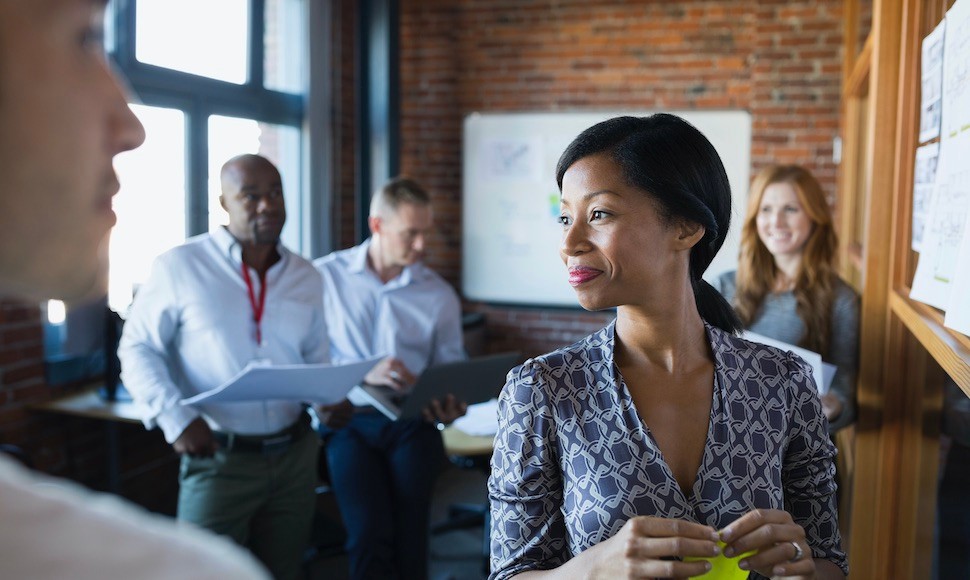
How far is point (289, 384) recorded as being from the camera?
103 inches

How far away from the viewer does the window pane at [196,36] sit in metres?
4.34

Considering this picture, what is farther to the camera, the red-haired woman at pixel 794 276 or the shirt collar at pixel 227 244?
the shirt collar at pixel 227 244


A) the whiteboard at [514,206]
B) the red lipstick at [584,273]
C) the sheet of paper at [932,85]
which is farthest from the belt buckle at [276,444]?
the whiteboard at [514,206]

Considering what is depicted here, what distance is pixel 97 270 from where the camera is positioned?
1.16ft

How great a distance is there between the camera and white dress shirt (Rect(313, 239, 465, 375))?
3561 mm

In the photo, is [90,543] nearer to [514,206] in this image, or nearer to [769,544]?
[769,544]

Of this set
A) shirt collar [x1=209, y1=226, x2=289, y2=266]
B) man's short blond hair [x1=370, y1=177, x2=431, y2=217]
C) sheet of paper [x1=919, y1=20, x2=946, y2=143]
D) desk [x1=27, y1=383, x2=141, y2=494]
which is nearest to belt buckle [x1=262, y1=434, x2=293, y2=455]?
shirt collar [x1=209, y1=226, x2=289, y2=266]

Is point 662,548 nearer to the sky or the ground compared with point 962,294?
nearer to the ground

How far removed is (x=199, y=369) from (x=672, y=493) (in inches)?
73.2

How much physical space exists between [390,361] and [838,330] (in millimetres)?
1588

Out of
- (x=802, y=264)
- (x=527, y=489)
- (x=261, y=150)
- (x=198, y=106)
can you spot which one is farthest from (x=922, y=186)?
(x=261, y=150)

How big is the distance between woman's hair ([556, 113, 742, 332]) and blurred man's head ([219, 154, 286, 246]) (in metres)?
1.53

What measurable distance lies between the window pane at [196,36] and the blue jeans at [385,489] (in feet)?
7.72

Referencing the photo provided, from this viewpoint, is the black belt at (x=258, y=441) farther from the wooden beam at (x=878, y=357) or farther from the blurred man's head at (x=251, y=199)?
the wooden beam at (x=878, y=357)
